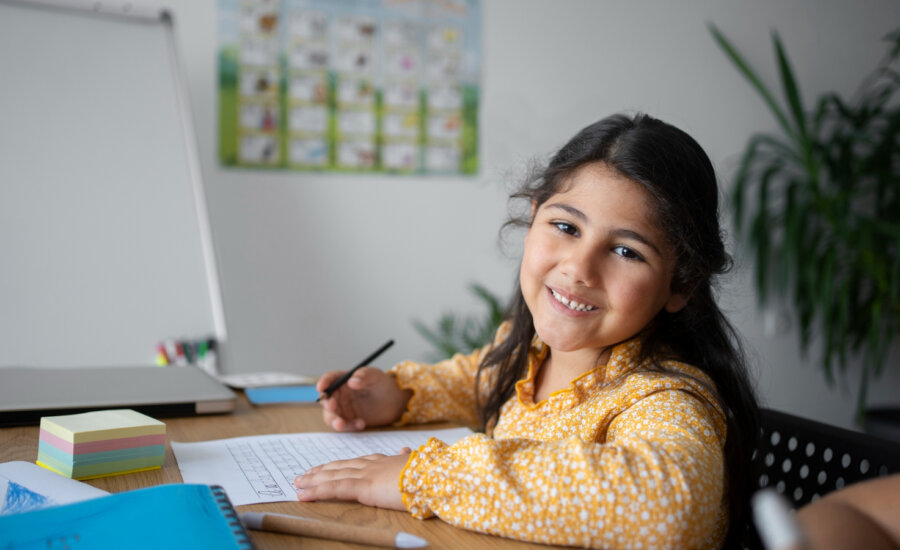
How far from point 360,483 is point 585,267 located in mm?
351

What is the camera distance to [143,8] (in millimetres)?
1799

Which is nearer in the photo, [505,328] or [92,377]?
[92,377]

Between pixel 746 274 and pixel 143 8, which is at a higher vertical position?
pixel 143 8

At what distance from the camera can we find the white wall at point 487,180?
7.11ft

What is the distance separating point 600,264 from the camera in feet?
2.76

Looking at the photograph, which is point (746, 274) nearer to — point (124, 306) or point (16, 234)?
point (124, 306)

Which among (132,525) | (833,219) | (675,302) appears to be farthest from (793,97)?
(132,525)

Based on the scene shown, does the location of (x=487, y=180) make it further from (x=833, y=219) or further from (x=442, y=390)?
(x=442, y=390)

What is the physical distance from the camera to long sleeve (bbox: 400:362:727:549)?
58 cm

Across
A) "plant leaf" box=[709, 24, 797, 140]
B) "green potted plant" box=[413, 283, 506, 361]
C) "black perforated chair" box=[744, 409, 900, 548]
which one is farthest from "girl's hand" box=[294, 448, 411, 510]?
"plant leaf" box=[709, 24, 797, 140]

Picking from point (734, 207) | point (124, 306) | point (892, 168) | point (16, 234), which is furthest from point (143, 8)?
point (892, 168)

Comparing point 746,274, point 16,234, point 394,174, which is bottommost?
point 746,274

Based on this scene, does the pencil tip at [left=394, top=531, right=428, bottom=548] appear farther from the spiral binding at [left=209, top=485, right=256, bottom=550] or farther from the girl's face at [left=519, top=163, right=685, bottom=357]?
the girl's face at [left=519, top=163, right=685, bottom=357]

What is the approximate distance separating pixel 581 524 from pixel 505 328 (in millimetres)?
593
